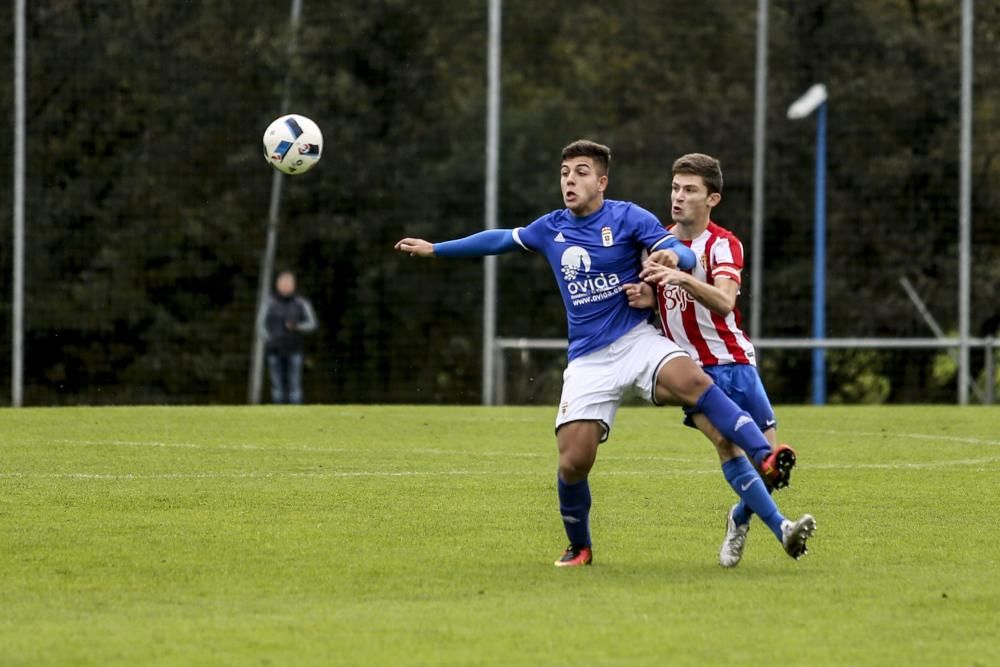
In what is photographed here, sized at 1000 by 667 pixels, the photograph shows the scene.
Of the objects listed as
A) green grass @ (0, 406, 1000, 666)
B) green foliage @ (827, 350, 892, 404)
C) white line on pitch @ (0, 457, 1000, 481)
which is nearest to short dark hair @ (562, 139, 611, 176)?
green grass @ (0, 406, 1000, 666)

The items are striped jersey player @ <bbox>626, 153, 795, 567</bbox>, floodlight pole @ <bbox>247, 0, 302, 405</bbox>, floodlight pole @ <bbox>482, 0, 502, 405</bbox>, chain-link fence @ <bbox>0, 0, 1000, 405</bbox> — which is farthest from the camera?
chain-link fence @ <bbox>0, 0, 1000, 405</bbox>

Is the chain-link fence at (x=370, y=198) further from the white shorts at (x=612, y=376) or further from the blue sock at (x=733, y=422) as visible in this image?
the blue sock at (x=733, y=422)

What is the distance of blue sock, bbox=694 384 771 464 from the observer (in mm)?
8195

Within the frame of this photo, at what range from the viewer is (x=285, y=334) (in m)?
23.6

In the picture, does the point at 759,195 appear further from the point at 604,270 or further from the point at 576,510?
the point at 576,510

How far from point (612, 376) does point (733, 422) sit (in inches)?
22.8

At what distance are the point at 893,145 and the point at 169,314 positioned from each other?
11.1 meters

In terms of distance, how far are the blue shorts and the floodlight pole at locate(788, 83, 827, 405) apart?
1652 centimetres

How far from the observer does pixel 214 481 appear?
A: 1167 cm

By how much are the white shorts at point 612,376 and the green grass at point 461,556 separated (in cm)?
69

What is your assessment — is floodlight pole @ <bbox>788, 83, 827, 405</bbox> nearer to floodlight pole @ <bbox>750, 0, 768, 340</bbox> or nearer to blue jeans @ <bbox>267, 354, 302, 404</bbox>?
floodlight pole @ <bbox>750, 0, 768, 340</bbox>

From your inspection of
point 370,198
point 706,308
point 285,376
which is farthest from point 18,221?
point 706,308

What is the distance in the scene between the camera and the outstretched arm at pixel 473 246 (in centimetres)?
887

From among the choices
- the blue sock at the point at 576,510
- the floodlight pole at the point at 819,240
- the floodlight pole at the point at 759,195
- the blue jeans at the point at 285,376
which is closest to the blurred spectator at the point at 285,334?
the blue jeans at the point at 285,376
